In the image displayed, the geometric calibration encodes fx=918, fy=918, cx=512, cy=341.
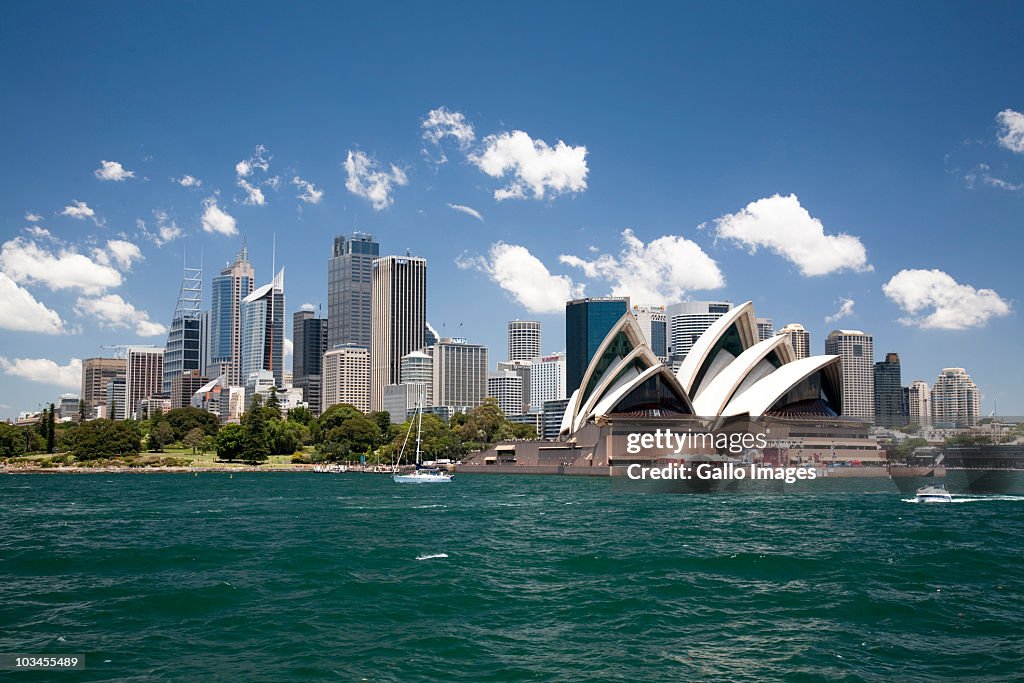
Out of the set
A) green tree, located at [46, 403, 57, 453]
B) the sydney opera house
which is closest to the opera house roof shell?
the sydney opera house

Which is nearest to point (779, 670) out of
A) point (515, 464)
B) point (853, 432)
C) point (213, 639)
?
point (213, 639)

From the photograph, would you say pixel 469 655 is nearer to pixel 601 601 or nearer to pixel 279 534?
pixel 601 601

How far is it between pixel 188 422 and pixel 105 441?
1446 inches

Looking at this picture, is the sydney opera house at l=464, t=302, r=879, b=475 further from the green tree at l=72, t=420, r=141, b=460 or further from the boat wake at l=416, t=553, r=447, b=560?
the boat wake at l=416, t=553, r=447, b=560

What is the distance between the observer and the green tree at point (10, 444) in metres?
111

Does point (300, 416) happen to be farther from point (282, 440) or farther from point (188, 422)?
point (282, 440)

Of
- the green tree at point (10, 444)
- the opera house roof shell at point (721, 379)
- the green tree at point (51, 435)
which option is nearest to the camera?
the opera house roof shell at point (721, 379)

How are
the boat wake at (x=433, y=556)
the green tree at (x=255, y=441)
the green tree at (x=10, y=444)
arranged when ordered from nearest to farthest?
the boat wake at (x=433, y=556) → the green tree at (x=10, y=444) → the green tree at (x=255, y=441)

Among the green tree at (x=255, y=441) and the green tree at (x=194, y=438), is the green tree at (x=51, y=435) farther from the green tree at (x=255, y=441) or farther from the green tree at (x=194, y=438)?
the green tree at (x=255, y=441)

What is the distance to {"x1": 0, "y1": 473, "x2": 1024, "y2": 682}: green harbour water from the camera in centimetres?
1470

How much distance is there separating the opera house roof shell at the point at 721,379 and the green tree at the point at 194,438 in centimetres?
6275

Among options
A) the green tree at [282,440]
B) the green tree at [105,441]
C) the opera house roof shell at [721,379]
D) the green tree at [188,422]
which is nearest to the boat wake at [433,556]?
the opera house roof shell at [721,379]

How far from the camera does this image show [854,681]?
13.8 meters

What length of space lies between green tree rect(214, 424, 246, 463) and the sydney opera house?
144 ft
